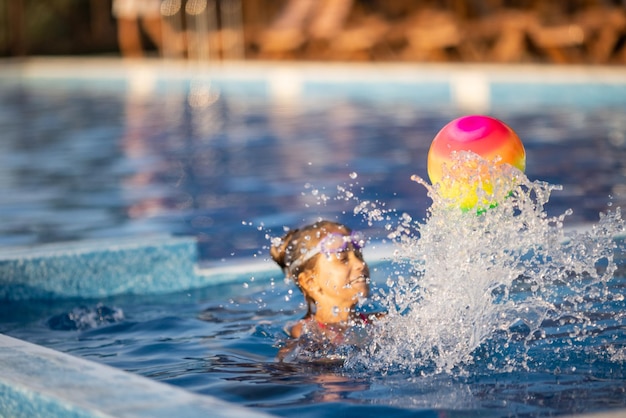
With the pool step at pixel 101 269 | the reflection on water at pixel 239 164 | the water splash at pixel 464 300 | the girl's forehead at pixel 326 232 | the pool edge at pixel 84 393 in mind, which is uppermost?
the reflection on water at pixel 239 164

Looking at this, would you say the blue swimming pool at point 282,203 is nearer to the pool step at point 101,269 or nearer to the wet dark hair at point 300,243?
the pool step at point 101,269

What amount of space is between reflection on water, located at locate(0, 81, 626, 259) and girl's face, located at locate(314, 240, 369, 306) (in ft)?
6.44

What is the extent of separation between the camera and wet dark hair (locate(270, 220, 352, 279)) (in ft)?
12.6

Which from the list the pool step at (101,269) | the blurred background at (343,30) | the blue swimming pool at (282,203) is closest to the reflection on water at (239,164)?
the blue swimming pool at (282,203)

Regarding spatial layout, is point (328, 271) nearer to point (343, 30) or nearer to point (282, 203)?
point (282, 203)

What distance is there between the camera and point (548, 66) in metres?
14.6

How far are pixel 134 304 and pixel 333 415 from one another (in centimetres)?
200

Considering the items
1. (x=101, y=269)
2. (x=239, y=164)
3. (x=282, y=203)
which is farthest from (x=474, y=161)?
(x=239, y=164)

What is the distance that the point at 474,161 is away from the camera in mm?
3834

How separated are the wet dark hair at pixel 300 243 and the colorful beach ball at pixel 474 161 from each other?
40 centimetres


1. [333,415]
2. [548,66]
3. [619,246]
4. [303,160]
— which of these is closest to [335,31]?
[548,66]

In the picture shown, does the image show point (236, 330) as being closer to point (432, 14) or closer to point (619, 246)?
point (619, 246)

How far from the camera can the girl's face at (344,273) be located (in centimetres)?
380

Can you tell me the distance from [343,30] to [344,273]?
14.4m
